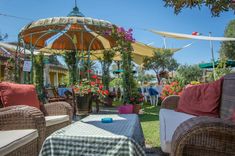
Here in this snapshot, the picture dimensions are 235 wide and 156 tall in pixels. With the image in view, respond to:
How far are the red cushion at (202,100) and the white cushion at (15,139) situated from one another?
1.72 metres

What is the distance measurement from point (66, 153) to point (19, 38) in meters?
7.31

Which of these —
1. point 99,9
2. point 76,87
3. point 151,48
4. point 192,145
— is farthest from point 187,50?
point 192,145

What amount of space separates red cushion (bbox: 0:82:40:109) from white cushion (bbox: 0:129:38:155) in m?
0.79

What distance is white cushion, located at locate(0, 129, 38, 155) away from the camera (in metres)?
1.80

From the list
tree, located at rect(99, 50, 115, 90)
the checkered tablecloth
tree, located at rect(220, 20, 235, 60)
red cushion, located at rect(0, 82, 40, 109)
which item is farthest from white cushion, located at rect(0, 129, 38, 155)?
tree, located at rect(220, 20, 235, 60)

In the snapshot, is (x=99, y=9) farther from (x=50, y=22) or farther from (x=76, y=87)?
(x=76, y=87)

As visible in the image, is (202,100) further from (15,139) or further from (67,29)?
(67,29)

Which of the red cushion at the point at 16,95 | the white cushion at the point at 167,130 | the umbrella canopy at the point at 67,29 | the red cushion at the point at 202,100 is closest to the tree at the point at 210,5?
the red cushion at the point at 202,100

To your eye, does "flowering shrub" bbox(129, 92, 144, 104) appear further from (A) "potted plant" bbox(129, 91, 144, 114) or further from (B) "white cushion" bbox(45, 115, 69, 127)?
(B) "white cushion" bbox(45, 115, 69, 127)

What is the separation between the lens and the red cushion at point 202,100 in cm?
271

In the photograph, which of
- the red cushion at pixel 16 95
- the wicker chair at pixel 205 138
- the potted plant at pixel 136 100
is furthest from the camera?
the potted plant at pixel 136 100

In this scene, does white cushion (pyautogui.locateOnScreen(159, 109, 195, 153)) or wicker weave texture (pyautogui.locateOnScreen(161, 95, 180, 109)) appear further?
wicker weave texture (pyautogui.locateOnScreen(161, 95, 180, 109))

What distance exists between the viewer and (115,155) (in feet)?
5.40

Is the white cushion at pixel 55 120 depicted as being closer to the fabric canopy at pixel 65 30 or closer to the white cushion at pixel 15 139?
the white cushion at pixel 15 139
